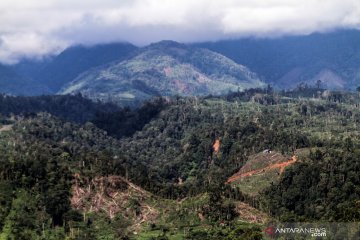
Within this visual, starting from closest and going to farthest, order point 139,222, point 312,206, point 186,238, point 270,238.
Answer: point 270,238, point 186,238, point 139,222, point 312,206

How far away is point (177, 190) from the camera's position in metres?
164

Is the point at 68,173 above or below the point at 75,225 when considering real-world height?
above

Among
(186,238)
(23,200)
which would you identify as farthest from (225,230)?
(23,200)

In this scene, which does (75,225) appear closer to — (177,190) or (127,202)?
(127,202)

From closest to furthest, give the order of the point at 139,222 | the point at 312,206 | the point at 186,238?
the point at 186,238
the point at 139,222
the point at 312,206

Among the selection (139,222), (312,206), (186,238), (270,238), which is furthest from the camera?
(312,206)

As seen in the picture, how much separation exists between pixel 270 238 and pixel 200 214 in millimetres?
30087

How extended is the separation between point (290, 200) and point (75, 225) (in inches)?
2600

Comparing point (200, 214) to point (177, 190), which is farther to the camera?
point (177, 190)

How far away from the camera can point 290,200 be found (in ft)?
555

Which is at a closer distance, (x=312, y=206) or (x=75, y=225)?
(x=75, y=225)

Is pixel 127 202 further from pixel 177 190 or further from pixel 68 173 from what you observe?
pixel 177 190

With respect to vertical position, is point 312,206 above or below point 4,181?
below

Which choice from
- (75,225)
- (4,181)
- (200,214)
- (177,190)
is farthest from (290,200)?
(4,181)
